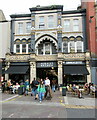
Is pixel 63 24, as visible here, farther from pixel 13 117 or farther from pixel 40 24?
pixel 13 117

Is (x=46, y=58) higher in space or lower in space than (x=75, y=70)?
higher

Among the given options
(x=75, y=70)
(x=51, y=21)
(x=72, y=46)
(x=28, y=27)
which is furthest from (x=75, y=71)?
(x=28, y=27)

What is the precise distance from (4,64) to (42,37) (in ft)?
23.7

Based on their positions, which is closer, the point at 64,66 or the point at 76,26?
the point at 64,66

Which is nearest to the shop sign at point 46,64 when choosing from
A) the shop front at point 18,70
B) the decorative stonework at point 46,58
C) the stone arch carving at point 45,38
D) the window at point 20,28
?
the decorative stonework at point 46,58

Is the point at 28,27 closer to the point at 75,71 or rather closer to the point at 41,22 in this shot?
the point at 41,22

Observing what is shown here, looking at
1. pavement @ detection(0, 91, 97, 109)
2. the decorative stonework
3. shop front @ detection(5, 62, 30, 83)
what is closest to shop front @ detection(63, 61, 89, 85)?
Result: the decorative stonework

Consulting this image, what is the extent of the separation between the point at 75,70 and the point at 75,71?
0.22 metres

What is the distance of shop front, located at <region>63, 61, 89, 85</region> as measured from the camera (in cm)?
1730

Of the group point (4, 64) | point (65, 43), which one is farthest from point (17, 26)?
point (65, 43)

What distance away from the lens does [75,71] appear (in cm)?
1745

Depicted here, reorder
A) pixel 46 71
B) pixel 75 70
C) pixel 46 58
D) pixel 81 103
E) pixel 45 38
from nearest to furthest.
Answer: pixel 81 103
pixel 75 70
pixel 46 58
pixel 45 38
pixel 46 71

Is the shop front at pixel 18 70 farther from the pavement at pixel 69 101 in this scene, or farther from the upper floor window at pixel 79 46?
the upper floor window at pixel 79 46

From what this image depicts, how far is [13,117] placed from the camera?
19.2 ft
